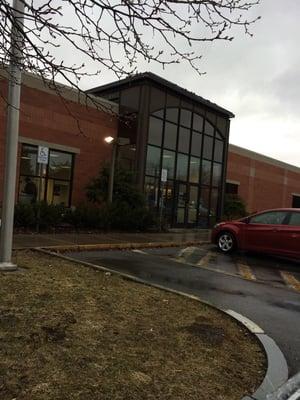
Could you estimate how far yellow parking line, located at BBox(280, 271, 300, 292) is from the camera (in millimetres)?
9631

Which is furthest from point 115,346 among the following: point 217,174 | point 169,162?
point 217,174

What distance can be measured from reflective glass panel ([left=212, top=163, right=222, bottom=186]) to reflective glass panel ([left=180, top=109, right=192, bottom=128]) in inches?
131

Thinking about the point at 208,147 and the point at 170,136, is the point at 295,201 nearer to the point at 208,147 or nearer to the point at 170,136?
the point at 208,147

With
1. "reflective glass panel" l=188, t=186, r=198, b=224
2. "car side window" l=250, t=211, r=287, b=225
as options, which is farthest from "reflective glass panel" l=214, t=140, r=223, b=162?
"car side window" l=250, t=211, r=287, b=225

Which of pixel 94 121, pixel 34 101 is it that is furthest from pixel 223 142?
pixel 34 101

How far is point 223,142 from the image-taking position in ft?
88.9

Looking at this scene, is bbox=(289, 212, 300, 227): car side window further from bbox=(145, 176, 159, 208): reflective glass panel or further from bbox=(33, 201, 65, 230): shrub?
bbox=(145, 176, 159, 208): reflective glass panel

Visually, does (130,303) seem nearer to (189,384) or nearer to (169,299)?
(169,299)

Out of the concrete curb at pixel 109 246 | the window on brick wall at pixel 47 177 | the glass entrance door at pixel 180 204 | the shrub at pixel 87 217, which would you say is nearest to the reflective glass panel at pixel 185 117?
the glass entrance door at pixel 180 204

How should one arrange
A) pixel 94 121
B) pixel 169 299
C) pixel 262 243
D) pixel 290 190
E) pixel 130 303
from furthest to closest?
pixel 290 190 < pixel 94 121 < pixel 262 243 < pixel 169 299 < pixel 130 303

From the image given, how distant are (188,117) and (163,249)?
38.3ft

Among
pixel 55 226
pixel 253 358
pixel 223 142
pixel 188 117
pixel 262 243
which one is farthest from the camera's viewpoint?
pixel 223 142

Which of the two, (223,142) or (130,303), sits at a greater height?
(223,142)

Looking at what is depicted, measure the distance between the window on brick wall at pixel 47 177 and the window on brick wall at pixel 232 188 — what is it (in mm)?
14410
